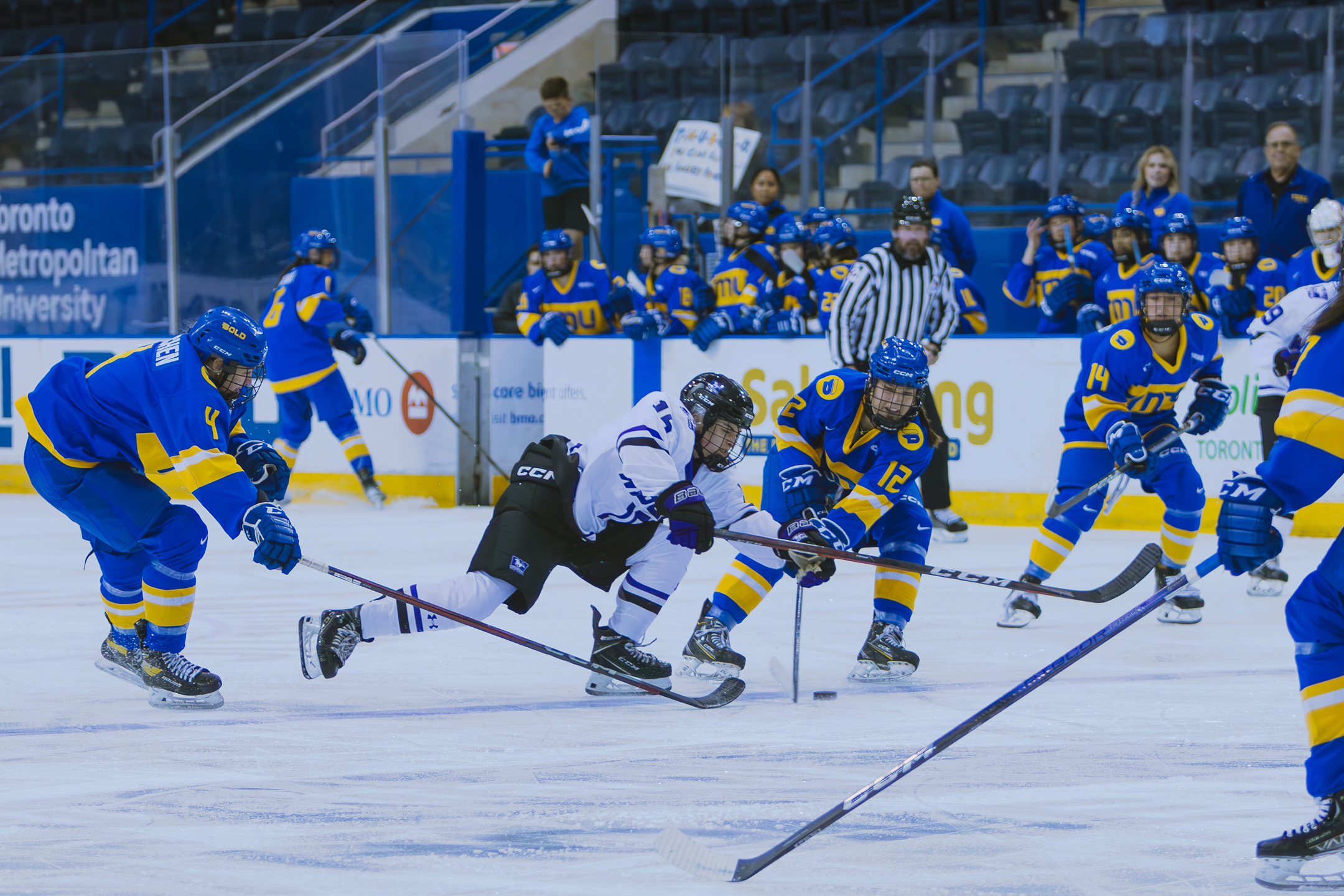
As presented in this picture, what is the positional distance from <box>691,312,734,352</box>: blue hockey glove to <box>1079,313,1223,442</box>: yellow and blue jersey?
11.6 feet

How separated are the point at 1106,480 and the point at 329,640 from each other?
2620 mm

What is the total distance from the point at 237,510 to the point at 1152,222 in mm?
5526

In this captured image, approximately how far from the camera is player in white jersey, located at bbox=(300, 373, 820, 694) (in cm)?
395

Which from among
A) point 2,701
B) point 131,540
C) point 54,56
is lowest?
point 2,701

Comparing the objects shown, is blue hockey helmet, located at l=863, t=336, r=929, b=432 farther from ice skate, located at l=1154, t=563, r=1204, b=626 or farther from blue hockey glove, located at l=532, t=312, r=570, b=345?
blue hockey glove, located at l=532, t=312, r=570, b=345

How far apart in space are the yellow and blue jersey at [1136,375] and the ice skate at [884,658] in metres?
1.22

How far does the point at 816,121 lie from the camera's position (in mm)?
10133

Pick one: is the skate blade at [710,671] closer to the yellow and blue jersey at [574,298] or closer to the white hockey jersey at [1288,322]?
the white hockey jersey at [1288,322]

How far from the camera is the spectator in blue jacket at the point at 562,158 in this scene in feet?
30.9

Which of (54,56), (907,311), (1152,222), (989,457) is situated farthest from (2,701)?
(54,56)

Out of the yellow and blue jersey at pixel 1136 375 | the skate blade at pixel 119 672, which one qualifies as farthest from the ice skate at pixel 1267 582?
the skate blade at pixel 119 672

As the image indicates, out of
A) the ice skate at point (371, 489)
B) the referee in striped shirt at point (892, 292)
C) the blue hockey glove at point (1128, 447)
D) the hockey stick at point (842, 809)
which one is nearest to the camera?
the hockey stick at point (842, 809)

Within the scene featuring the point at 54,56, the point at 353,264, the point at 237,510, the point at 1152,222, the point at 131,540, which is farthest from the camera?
the point at 54,56

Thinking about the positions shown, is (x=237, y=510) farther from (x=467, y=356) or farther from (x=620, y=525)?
(x=467, y=356)
